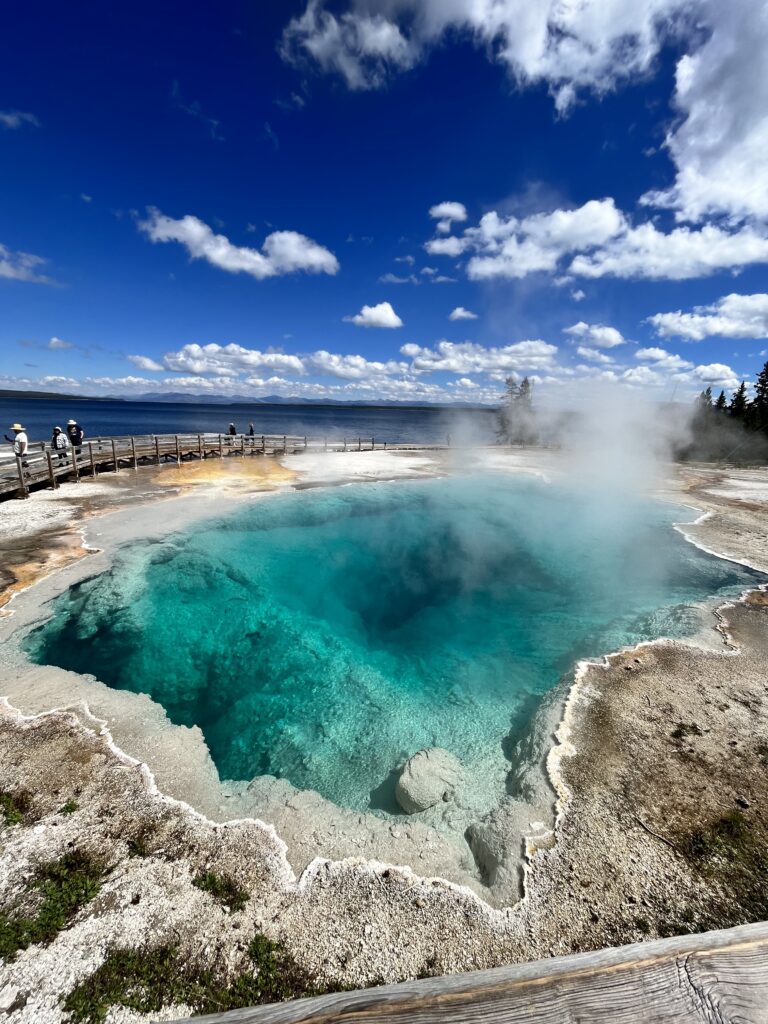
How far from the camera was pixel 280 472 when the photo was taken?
23.5 m

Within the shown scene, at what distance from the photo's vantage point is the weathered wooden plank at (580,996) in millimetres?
1417

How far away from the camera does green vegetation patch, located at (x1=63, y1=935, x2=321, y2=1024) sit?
2791 millimetres

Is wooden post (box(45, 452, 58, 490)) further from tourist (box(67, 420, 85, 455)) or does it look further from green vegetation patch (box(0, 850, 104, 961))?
green vegetation patch (box(0, 850, 104, 961))

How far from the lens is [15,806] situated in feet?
13.6

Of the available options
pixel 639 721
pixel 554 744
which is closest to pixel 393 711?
pixel 554 744

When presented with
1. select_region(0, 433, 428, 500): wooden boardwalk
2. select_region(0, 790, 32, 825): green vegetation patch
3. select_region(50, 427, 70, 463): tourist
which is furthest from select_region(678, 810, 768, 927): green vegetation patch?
select_region(50, 427, 70, 463): tourist

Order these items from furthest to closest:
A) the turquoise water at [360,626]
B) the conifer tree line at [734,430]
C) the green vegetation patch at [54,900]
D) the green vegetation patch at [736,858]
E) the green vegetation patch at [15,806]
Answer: the conifer tree line at [734,430] < the turquoise water at [360,626] < the green vegetation patch at [15,806] < the green vegetation patch at [736,858] < the green vegetation patch at [54,900]

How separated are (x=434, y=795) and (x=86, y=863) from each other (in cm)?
328

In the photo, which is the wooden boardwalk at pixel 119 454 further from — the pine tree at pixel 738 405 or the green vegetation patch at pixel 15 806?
the pine tree at pixel 738 405

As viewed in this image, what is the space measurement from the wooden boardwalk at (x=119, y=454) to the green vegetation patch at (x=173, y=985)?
1605 cm

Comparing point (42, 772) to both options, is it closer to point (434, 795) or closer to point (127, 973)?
point (127, 973)

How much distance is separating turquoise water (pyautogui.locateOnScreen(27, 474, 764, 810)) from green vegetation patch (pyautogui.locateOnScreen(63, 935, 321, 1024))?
203 centimetres

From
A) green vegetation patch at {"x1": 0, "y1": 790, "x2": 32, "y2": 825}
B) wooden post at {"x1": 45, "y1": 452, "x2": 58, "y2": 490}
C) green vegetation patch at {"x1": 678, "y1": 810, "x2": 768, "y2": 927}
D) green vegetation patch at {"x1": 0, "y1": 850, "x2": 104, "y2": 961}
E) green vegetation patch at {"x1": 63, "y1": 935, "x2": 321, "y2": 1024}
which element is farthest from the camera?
wooden post at {"x1": 45, "y1": 452, "x2": 58, "y2": 490}

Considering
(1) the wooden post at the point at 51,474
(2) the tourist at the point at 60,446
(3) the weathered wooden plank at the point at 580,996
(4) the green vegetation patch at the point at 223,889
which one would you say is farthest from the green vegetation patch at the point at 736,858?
(2) the tourist at the point at 60,446
